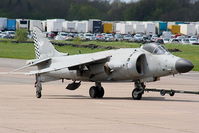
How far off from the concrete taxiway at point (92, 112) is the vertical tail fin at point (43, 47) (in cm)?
167

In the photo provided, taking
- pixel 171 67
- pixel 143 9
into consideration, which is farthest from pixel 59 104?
pixel 143 9

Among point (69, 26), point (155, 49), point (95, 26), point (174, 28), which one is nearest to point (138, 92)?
point (155, 49)

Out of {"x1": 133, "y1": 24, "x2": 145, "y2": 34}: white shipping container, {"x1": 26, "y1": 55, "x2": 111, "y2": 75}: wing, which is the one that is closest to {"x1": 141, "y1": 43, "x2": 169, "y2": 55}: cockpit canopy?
{"x1": 26, "y1": 55, "x2": 111, "y2": 75}: wing

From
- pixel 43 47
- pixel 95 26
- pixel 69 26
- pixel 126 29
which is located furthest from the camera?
pixel 126 29

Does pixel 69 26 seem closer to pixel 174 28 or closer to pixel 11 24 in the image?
pixel 11 24

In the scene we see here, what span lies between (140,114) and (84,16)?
11504 centimetres

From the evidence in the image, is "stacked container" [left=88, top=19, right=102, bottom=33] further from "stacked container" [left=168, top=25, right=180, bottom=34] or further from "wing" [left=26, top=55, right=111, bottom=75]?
"wing" [left=26, top=55, right=111, bottom=75]

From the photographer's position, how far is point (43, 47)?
29312 millimetres

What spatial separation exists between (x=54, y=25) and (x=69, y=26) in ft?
18.4

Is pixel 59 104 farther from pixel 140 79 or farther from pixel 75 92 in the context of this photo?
pixel 75 92

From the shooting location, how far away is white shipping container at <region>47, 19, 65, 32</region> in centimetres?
11988

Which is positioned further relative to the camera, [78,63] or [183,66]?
[78,63]

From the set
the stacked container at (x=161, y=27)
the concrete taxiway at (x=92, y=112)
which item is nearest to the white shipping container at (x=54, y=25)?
the stacked container at (x=161, y=27)

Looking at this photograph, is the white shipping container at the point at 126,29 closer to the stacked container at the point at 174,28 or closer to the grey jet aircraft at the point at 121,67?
the stacked container at the point at 174,28
